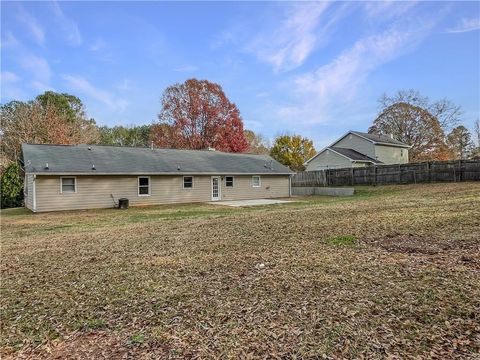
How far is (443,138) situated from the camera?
121ft

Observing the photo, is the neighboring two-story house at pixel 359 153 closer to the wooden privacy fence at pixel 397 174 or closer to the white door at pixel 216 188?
the wooden privacy fence at pixel 397 174

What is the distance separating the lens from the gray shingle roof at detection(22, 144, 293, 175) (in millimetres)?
17344

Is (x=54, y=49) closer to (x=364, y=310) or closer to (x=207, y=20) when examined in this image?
(x=207, y=20)

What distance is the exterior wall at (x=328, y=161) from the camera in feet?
103

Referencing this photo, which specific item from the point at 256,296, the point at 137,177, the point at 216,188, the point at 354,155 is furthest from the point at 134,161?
the point at 354,155

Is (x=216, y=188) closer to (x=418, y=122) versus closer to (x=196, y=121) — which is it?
(x=196, y=121)

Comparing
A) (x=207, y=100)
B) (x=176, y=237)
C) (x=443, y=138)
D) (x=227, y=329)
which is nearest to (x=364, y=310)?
(x=227, y=329)

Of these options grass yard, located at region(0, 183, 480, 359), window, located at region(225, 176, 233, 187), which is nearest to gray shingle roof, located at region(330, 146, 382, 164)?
window, located at region(225, 176, 233, 187)

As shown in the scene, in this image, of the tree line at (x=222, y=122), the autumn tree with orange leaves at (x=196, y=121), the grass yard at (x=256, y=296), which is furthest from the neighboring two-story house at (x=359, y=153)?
the grass yard at (x=256, y=296)

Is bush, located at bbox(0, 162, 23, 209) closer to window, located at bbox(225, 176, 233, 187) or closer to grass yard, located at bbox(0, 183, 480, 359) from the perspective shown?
window, located at bbox(225, 176, 233, 187)

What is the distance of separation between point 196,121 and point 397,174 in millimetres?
21160

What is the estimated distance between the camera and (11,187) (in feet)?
69.5

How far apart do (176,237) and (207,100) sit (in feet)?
101

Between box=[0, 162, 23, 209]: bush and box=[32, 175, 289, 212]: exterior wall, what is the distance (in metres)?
6.40
